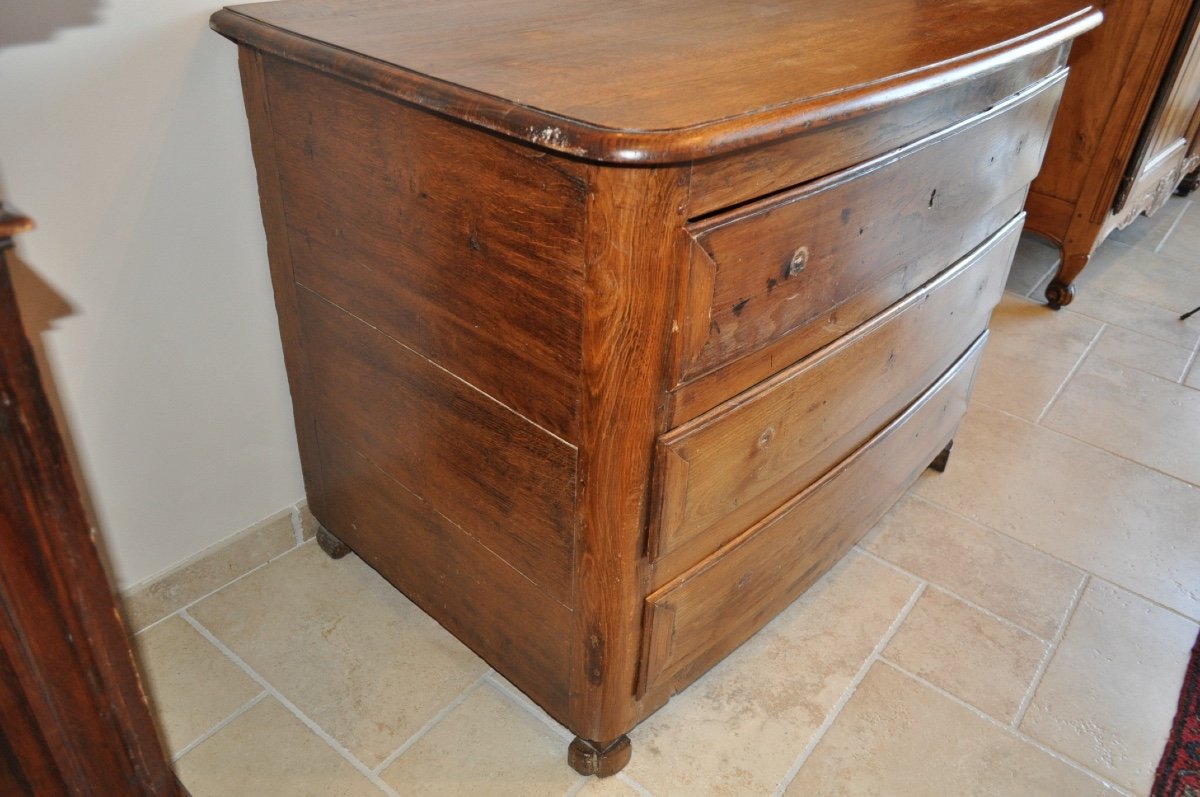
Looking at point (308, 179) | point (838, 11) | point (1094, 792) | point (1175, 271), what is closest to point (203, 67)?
point (308, 179)

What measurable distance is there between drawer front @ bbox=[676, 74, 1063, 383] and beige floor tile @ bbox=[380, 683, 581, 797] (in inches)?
25.5

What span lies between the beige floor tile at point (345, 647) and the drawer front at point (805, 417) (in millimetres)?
511

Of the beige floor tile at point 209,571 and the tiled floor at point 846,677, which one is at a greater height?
the beige floor tile at point 209,571

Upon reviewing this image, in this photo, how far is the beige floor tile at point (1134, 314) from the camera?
238 cm

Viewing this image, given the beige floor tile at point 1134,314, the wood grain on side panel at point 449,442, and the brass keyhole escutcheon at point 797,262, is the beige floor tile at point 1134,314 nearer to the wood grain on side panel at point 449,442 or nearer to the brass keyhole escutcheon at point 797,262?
the brass keyhole escutcheon at point 797,262

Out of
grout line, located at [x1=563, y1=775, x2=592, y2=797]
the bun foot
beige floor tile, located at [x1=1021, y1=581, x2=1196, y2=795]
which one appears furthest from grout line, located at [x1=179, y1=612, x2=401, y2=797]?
the bun foot

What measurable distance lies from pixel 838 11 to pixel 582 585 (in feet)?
2.83

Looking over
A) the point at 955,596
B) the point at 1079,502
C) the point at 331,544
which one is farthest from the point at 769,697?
the point at 1079,502

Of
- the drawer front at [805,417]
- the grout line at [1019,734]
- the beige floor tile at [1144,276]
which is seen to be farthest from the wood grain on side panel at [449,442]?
the beige floor tile at [1144,276]

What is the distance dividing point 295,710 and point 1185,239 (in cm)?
303

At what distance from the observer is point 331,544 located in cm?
153

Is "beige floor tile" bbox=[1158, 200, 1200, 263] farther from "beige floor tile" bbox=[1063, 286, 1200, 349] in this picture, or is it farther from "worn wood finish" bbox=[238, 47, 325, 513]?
"worn wood finish" bbox=[238, 47, 325, 513]

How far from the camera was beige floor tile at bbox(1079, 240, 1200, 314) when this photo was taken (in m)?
2.57

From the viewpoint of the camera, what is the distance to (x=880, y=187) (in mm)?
1030
